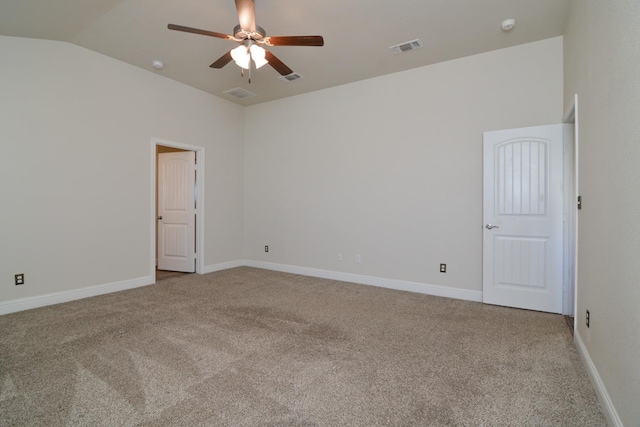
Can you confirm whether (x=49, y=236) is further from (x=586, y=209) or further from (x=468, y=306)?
(x=586, y=209)

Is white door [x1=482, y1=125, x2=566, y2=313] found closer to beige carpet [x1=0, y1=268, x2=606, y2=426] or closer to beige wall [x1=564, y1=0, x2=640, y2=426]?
beige carpet [x1=0, y1=268, x2=606, y2=426]

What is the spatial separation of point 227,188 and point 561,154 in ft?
16.7

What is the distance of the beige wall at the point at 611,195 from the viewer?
1436mm

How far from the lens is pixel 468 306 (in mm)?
3686

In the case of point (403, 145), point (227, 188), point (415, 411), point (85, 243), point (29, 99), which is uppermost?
point (29, 99)

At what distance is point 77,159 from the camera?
390 cm

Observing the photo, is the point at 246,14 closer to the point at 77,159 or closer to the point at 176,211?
the point at 77,159

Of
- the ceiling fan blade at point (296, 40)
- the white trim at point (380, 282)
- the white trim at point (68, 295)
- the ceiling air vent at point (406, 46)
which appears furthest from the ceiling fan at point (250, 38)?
the white trim at point (68, 295)

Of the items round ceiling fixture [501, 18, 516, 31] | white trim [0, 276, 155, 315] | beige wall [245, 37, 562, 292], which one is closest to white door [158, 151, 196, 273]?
white trim [0, 276, 155, 315]

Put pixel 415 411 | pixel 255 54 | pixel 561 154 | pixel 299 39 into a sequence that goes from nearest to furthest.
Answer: pixel 415 411
pixel 299 39
pixel 255 54
pixel 561 154

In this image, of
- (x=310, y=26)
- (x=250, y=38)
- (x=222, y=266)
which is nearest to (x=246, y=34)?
(x=250, y=38)

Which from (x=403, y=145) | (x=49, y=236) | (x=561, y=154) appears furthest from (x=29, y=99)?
(x=561, y=154)

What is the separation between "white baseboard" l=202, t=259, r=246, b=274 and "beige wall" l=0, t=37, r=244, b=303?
40.4 inches

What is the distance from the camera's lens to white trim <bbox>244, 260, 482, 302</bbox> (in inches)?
157
